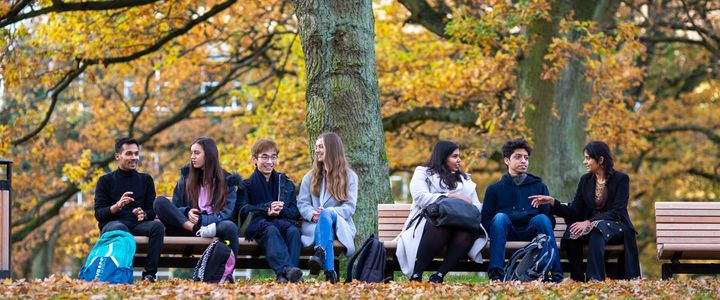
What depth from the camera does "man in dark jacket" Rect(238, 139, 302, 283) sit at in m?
11.0

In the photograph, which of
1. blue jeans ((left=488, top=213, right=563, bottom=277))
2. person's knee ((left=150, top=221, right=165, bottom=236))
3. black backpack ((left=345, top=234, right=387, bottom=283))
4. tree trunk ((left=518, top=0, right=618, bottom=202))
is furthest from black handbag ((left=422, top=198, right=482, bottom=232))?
tree trunk ((left=518, top=0, right=618, bottom=202))

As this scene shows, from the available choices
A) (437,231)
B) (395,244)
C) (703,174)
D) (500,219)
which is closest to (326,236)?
(395,244)

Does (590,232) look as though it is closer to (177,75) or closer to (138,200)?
(138,200)

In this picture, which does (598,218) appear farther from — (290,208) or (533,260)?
(290,208)

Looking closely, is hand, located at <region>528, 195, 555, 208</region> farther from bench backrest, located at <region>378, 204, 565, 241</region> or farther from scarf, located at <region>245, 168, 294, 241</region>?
scarf, located at <region>245, 168, 294, 241</region>

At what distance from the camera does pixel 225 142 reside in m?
32.0

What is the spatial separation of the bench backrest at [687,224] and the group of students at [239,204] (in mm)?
2884

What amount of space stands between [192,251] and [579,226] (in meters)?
3.43

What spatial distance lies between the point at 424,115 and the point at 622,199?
38.5ft

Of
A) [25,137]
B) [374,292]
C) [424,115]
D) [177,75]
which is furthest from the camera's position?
[177,75]

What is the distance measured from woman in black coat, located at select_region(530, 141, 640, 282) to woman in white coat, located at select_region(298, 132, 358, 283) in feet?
5.33

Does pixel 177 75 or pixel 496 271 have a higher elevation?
pixel 177 75

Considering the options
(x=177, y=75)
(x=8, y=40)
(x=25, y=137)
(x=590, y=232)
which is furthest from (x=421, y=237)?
(x=177, y=75)

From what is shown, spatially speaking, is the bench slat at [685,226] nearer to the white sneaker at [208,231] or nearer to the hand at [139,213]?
the white sneaker at [208,231]
